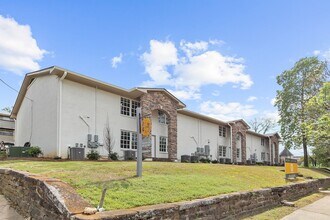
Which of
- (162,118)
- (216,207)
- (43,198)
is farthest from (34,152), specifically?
(216,207)

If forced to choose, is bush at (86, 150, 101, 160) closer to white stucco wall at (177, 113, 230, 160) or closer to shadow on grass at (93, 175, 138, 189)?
white stucco wall at (177, 113, 230, 160)

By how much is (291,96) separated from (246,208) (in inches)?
1216

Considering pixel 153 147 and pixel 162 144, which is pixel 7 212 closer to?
pixel 153 147

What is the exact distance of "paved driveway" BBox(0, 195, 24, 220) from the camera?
7.53 m

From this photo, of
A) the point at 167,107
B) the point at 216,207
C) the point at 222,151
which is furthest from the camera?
the point at 222,151

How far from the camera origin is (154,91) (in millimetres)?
22484

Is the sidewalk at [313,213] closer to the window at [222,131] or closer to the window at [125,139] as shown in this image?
the window at [125,139]

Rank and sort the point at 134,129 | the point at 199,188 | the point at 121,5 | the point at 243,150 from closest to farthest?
the point at 199,188
the point at 121,5
the point at 134,129
the point at 243,150

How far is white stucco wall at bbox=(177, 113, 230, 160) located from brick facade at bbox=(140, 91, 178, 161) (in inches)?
68.4

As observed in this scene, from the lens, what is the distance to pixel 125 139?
21.0 meters

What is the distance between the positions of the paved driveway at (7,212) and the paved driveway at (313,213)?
7480 mm

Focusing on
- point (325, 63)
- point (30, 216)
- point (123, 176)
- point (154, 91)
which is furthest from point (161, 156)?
point (325, 63)

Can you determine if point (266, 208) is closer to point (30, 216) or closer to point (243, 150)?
point (30, 216)

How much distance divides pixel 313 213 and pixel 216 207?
4640mm
